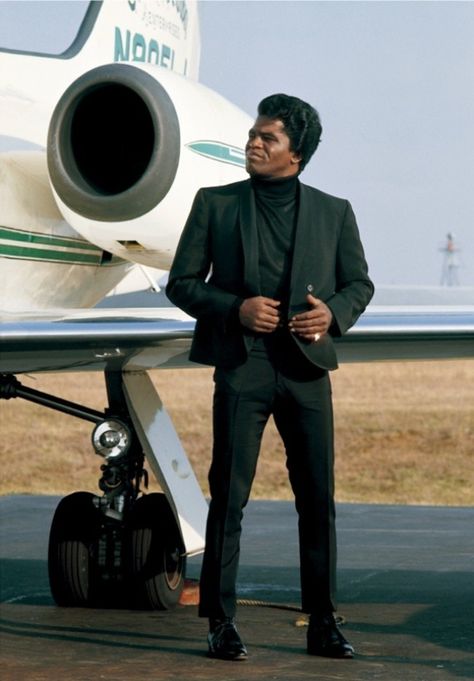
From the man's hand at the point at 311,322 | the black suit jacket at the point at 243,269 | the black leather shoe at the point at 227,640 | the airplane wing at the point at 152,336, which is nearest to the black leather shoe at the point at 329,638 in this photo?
the black leather shoe at the point at 227,640

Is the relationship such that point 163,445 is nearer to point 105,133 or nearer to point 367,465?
point 105,133

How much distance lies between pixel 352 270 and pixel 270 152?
52 centimetres

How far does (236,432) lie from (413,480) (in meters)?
14.0

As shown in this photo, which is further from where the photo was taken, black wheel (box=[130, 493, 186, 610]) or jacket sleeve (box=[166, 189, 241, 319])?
black wheel (box=[130, 493, 186, 610])

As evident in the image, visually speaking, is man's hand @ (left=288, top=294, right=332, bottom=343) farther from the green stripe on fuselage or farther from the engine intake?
the green stripe on fuselage

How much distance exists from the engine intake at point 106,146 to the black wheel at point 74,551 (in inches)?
62.0

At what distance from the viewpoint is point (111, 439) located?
8273 mm

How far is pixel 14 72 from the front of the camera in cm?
832

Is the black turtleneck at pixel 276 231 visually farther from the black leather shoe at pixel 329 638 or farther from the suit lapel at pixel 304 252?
the black leather shoe at pixel 329 638

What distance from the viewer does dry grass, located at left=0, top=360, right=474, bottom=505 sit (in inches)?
744

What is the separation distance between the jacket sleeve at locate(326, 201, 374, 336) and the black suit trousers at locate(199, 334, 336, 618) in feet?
0.93

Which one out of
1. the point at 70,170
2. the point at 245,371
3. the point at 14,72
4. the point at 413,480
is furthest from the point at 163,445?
the point at 413,480

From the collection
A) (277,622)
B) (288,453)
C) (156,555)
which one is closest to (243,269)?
(288,453)

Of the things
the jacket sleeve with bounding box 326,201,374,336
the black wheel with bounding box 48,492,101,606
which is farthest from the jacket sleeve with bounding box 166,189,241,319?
the black wheel with bounding box 48,492,101,606
